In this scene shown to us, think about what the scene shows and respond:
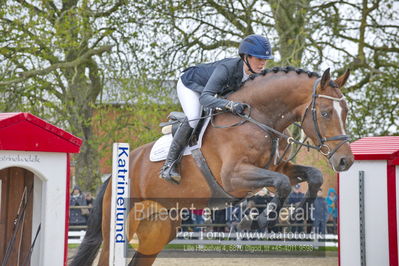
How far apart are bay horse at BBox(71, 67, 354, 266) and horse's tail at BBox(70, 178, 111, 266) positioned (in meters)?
0.20

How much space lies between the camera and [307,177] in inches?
171

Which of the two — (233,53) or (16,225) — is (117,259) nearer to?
(16,225)

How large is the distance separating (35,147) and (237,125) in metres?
1.83

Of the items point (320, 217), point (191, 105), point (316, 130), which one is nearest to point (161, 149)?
point (191, 105)

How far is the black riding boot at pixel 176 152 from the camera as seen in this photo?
4.58 m

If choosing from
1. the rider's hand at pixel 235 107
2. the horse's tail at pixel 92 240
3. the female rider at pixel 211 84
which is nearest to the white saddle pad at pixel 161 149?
the female rider at pixel 211 84

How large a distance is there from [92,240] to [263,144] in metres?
2.11

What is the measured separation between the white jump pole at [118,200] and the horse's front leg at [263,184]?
87 cm

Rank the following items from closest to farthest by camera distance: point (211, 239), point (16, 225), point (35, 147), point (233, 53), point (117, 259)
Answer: point (117, 259)
point (35, 147)
point (16, 225)
point (211, 239)
point (233, 53)

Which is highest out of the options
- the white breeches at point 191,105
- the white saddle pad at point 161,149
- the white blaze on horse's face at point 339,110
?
the white breeches at point 191,105

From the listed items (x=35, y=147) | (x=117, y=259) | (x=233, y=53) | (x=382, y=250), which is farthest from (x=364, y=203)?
(x=233, y=53)

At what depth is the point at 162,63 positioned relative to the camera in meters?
11.9

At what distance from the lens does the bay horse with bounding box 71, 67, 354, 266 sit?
4027 millimetres

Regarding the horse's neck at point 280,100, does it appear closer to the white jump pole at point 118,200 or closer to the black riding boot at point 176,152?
the black riding boot at point 176,152
